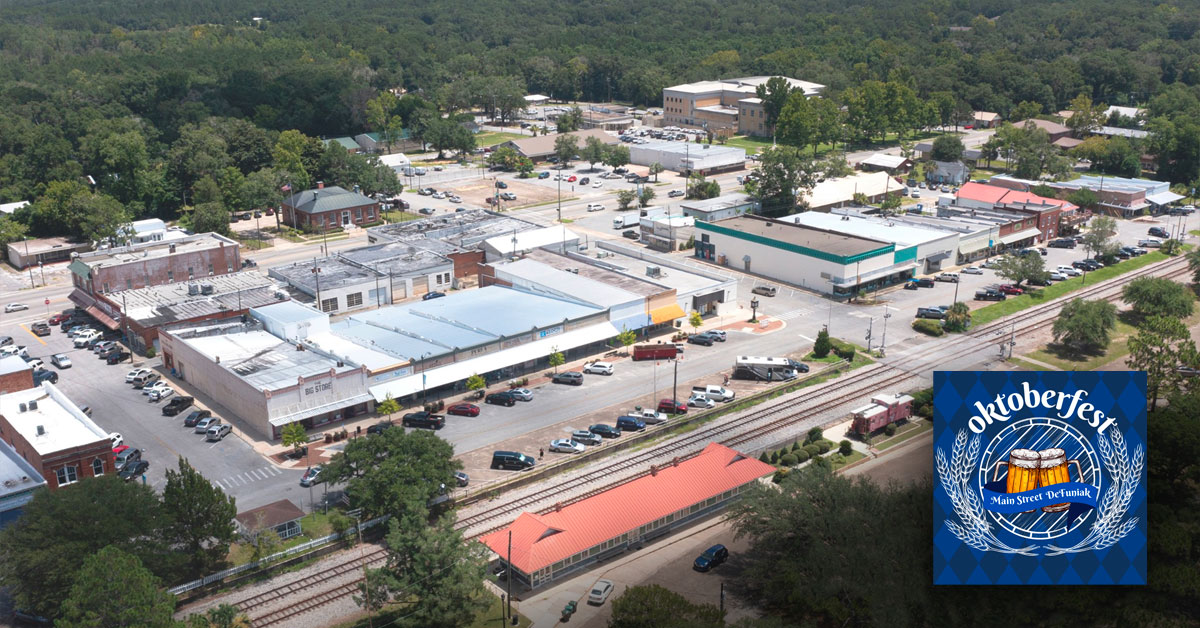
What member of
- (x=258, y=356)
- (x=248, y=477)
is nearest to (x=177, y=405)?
(x=258, y=356)

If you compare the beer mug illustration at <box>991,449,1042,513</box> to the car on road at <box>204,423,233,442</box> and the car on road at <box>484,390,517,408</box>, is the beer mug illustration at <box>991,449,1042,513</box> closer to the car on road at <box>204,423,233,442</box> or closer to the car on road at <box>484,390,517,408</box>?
the car on road at <box>484,390,517,408</box>

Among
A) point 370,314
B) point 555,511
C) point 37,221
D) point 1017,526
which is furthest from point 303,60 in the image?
point 1017,526

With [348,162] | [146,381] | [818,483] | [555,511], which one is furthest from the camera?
[348,162]

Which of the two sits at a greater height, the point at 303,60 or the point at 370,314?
the point at 303,60

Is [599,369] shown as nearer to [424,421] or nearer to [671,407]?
[671,407]

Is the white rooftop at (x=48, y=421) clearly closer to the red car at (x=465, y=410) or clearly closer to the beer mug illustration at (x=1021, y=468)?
the red car at (x=465, y=410)

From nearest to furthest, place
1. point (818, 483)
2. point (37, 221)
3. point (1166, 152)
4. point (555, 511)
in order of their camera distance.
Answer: point (818, 483) < point (555, 511) < point (37, 221) < point (1166, 152)

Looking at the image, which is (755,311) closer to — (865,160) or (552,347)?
(552,347)
